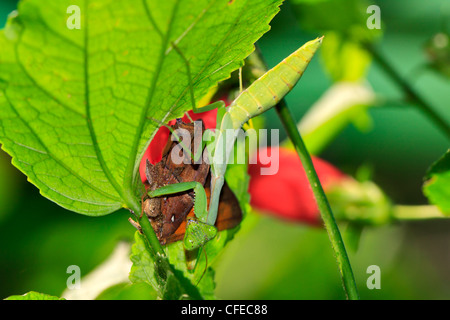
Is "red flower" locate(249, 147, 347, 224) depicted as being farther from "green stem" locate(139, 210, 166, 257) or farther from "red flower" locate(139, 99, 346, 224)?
"green stem" locate(139, 210, 166, 257)

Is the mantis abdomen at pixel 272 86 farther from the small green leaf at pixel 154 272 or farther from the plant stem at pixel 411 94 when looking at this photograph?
the plant stem at pixel 411 94

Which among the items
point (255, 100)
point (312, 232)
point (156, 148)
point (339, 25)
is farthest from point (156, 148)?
point (312, 232)

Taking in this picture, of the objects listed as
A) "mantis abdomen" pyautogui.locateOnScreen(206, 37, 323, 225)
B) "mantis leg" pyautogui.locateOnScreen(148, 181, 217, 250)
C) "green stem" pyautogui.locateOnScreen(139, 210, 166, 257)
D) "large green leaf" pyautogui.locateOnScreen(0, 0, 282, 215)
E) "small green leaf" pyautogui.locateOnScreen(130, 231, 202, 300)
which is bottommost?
"small green leaf" pyautogui.locateOnScreen(130, 231, 202, 300)

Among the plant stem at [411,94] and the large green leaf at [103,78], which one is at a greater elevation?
the plant stem at [411,94]

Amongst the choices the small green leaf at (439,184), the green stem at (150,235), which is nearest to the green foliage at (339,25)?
the small green leaf at (439,184)

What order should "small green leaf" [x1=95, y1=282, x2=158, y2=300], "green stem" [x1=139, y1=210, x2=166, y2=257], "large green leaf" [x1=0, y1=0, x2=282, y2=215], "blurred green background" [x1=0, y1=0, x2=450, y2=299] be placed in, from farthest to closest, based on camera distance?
"blurred green background" [x1=0, y1=0, x2=450, y2=299]
"small green leaf" [x1=95, y1=282, x2=158, y2=300]
"green stem" [x1=139, y1=210, x2=166, y2=257]
"large green leaf" [x1=0, y1=0, x2=282, y2=215]

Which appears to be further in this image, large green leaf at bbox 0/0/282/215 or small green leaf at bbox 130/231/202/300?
small green leaf at bbox 130/231/202/300

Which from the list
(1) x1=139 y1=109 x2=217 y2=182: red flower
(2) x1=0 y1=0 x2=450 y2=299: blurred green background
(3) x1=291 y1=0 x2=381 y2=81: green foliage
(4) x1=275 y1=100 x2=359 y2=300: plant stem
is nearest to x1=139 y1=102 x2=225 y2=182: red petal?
(1) x1=139 y1=109 x2=217 y2=182: red flower
